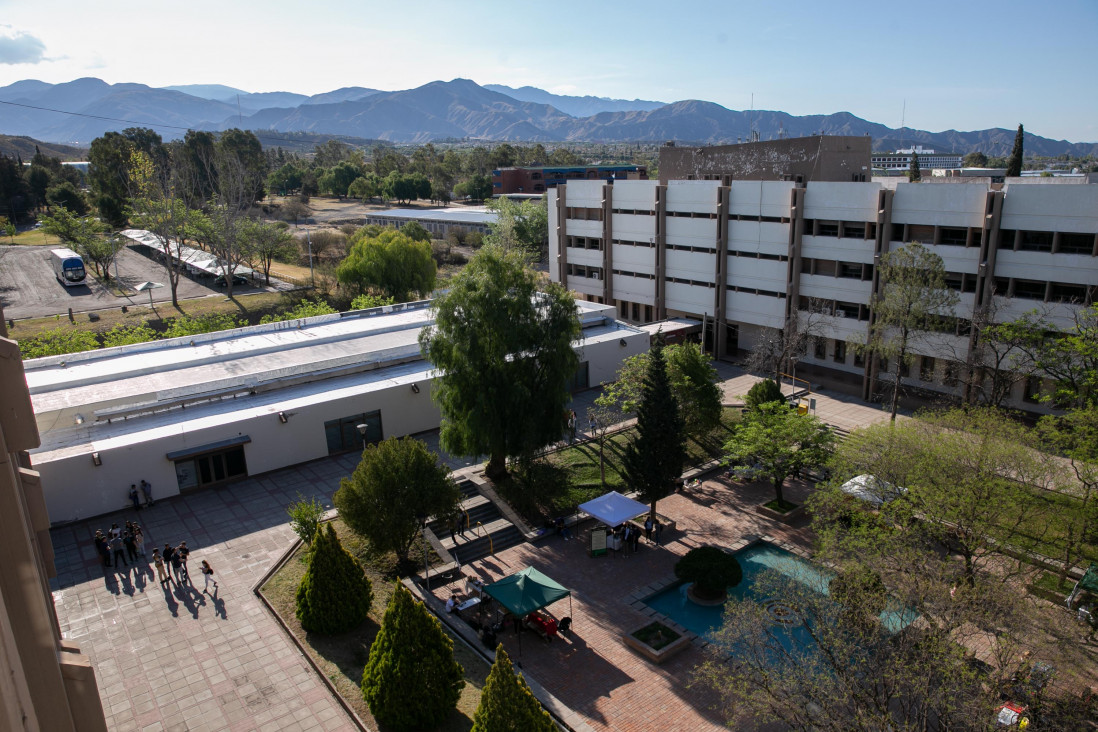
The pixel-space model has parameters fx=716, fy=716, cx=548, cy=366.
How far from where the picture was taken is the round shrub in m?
20.6

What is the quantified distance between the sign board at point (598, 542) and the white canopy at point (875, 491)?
300 inches

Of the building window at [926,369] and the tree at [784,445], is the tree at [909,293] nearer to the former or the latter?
the building window at [926,369]

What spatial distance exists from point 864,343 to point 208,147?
3968 inches

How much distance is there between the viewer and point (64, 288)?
62.7 meters

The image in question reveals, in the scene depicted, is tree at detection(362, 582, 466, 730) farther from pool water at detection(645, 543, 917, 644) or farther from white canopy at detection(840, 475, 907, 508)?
white canopy at detection(840, 475, 907, 508)

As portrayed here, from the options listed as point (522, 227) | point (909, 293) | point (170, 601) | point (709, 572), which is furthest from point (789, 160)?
point (170, 601)

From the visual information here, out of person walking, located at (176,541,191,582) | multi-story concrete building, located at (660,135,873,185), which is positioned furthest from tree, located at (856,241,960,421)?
person walking, located at (176,541,191,582)

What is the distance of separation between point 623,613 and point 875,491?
7961 mm

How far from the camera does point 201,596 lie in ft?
67.0

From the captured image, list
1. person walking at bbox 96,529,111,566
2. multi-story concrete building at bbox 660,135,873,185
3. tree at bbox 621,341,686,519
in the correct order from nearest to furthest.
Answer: person walking at bbox 96,529,111,566, tree at bbox 621,341,686,519, multi-story concrete building at bbox 660,135,873,185

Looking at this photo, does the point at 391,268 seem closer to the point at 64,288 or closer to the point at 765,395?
the point at 765,395

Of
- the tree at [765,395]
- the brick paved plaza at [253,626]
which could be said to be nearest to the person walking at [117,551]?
the brick paved plaza at [253,626]

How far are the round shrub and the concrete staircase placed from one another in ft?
20.0

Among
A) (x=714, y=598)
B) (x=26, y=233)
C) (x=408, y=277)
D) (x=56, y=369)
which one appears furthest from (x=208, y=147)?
(x=714, y=598)
